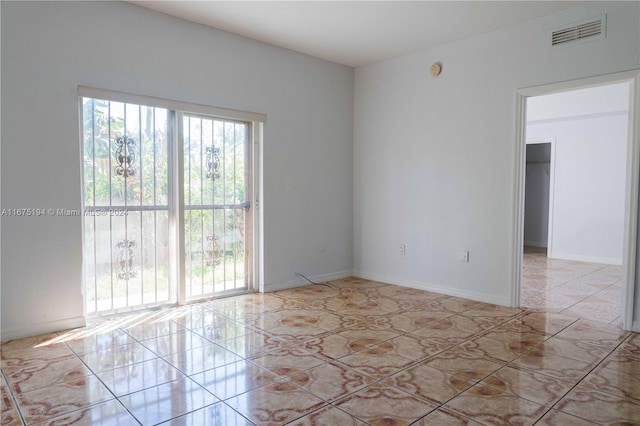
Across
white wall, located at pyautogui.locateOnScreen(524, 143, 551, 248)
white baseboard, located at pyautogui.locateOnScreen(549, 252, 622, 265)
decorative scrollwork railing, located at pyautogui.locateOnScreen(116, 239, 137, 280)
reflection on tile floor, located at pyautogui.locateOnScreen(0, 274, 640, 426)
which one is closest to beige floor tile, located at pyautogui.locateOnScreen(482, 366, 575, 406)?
reflection on tile floor, located at pyautogui.locateOnScreen(0, 274, 640, 426)

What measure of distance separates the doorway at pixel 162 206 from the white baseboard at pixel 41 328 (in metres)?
0.18

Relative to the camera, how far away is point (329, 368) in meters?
2.49

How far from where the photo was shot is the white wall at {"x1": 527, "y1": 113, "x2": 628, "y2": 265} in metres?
6.32

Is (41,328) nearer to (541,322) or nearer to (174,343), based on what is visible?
(174,343)

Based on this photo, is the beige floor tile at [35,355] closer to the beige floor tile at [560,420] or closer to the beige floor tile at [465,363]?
the beige floor tile at [465,363]

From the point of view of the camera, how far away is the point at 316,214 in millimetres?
4887

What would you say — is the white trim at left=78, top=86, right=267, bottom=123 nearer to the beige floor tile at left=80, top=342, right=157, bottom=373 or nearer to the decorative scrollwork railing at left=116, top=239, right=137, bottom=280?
the decorative scrollwork railing at left=116, top=239, right=137, bottom=280

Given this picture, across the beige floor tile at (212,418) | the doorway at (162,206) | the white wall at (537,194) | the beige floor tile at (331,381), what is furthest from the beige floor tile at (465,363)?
the white wall at (537,194)

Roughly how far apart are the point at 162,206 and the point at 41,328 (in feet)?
4.28

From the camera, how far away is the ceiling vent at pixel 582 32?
3303 millimetres

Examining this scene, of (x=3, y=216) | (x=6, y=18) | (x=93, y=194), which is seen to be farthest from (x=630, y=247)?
(x=6, y=18)

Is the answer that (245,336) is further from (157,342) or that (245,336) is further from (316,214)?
(316,214)

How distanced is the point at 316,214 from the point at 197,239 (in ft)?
4.76

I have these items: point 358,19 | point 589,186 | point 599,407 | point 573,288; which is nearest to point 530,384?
point 599,407
